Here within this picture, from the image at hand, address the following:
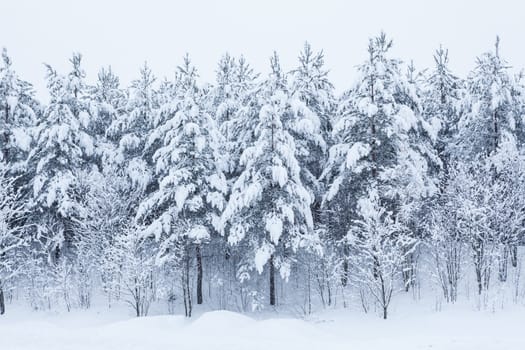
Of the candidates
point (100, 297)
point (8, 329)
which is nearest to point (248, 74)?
point (100, 297)

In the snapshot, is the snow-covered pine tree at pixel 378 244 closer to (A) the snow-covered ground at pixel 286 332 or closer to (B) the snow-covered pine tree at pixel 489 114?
(A) the snow-covered ground at pixel 286 332

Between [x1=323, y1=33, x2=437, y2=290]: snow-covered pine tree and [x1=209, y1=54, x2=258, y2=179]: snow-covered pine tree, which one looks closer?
[x1=323, y1=33, x2=437, y2=290]: snow-covered pine tree

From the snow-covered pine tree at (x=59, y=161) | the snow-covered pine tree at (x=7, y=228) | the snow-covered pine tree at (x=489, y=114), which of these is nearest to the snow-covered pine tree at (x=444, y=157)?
the snow-covered pine tree at (x=489, y=114)

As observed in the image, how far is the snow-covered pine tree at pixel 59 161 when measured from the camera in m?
23.3

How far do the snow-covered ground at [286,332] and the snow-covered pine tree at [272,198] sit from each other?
12.8ft

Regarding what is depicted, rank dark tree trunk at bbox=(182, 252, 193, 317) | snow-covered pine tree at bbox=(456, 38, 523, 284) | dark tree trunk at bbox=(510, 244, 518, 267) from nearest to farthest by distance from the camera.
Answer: dark tree trunk at bbox=(182, 252, 193, 317), dark tree trunk at bbox=(510, 244, 518, 267), snow-covered pine tree at bbox=(456, 38, 523, 284)

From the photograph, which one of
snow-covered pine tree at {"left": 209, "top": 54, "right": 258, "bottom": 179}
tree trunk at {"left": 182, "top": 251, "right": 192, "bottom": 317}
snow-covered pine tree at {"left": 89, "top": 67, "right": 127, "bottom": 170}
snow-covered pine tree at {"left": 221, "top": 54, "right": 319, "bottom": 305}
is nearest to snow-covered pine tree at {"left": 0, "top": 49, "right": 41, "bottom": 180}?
snow-covered pine tree at {"left": 89, "top": 67, "right": 127, "bottom": 170}

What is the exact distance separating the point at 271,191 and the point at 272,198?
1.17 feet

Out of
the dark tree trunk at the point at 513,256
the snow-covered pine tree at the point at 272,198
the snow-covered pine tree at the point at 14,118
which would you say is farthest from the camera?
the snow-covered pine tree at the point at 14,118

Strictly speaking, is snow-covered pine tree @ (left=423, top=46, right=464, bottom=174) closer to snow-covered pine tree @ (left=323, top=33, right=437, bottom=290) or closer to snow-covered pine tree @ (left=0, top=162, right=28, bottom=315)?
snow-covered pine tree @ (left=323, top=33, right=437, bottom=290)

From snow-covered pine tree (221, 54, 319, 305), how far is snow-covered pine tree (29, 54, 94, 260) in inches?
353

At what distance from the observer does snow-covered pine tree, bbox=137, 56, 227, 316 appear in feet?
70.8

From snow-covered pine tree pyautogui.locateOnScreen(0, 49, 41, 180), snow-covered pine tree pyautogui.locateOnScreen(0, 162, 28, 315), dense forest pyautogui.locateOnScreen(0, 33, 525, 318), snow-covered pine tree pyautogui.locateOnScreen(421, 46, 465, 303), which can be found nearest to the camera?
snow-covered pine tree pyautogui.locateOnScreen(0, 162, 28, 315)

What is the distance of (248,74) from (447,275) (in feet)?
59.2
